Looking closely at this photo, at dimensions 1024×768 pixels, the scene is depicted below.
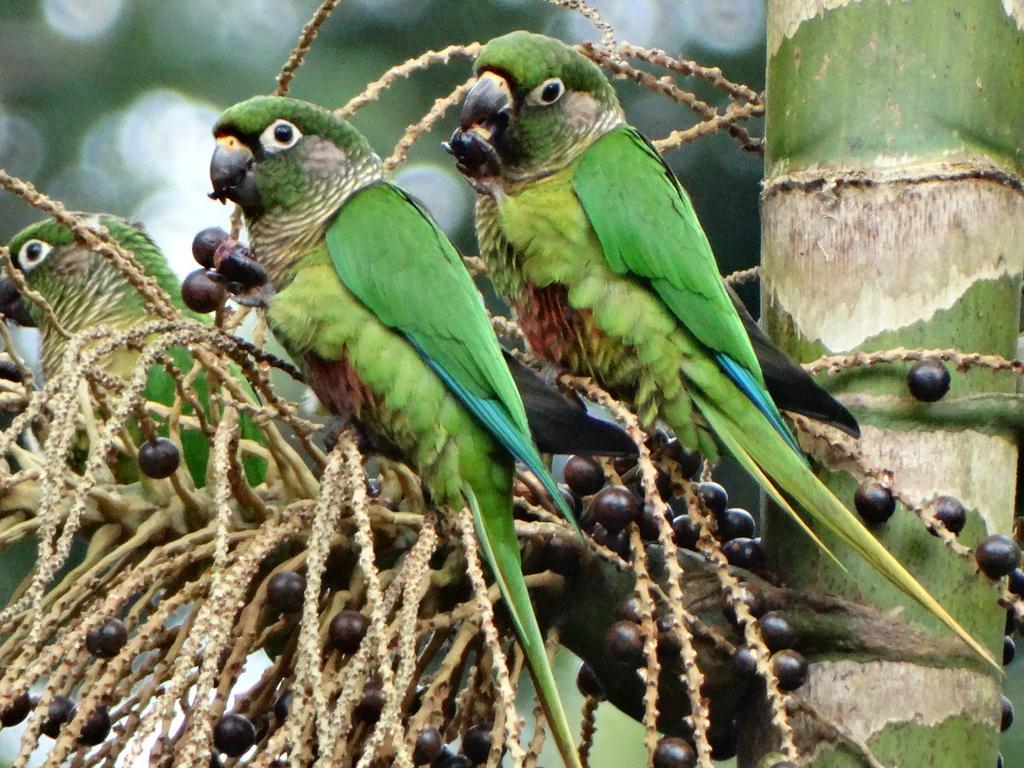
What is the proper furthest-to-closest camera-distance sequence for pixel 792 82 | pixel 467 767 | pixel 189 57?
pixel 189 57
pixel 792 82
pixel 467 767

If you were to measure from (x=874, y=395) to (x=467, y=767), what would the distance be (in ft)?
2.10

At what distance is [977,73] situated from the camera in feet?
5.52

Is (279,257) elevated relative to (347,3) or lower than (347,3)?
lower

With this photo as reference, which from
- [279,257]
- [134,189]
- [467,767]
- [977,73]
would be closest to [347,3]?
[134,189]

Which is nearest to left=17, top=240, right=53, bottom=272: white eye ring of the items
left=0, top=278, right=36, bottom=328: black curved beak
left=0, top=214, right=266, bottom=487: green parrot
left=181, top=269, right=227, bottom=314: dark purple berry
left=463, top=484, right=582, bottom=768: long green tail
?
left=0, top=214, right=266, bottom=487: green parrot

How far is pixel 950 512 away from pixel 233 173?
1.04 meters

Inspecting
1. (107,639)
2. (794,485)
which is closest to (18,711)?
(107,639)

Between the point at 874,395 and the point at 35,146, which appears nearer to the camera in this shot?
the point at 874,395

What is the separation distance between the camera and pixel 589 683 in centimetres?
170

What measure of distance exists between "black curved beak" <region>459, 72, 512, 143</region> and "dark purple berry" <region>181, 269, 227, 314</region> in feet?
2.03

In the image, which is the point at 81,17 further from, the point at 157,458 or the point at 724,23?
the point at 157,458

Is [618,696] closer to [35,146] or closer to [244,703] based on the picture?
[244,703]

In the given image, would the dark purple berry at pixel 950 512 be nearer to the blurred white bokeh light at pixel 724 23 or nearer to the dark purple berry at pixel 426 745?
the dark purple berry at pixel 426 745

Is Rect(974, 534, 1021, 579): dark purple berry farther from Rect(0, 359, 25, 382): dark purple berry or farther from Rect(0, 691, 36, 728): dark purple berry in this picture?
Rect(0, 359, 25, 382): dark purple berry
